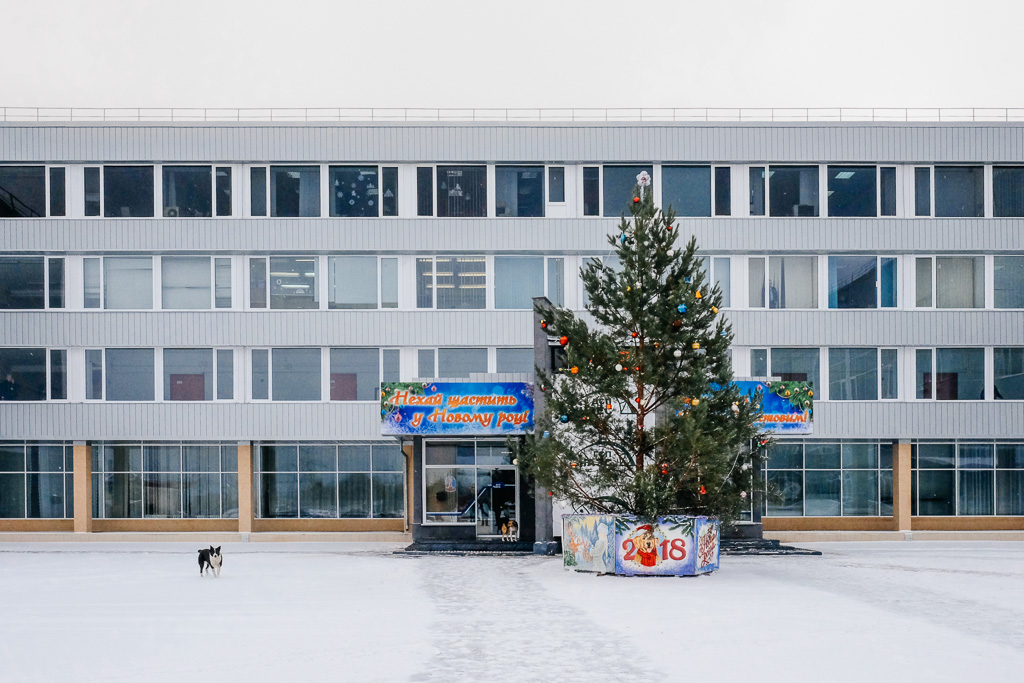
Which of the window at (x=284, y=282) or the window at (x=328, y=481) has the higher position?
the window at (x=284, y=282)

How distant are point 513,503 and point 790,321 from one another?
11859mm

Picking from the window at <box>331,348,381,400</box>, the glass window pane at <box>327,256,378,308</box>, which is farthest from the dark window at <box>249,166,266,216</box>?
the window at <box>331,348,381,400</box>

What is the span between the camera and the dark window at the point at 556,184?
37.8 m

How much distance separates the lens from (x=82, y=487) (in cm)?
3781

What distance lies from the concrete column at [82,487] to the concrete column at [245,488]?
5.12 metres

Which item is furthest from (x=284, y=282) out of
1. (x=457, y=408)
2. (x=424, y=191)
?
(x=457, y=408)

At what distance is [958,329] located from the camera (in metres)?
38.0

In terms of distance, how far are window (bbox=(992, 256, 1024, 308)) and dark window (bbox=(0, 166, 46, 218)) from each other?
106ft

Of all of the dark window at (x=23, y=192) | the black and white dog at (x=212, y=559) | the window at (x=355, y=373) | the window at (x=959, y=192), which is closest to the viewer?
the black and white dog at (x=212, y=559)

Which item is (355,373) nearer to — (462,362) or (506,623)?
(462,362)

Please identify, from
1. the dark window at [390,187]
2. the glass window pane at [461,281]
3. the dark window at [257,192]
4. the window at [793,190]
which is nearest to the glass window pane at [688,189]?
the window at [793,190]

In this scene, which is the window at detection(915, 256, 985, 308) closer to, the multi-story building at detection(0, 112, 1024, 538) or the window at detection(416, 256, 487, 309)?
the multi-story building at detection(0, 112, 1024, 538)

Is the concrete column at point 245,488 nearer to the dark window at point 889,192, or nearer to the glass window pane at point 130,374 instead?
the glass window pane at point 130,374

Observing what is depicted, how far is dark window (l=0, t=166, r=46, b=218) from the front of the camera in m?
37.7
